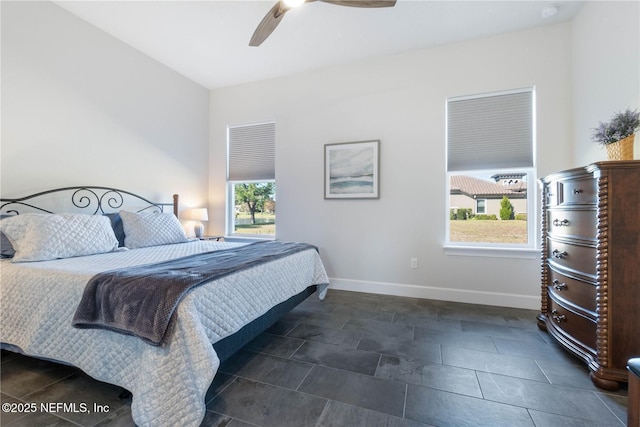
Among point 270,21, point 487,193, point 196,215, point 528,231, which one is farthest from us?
point 196,215

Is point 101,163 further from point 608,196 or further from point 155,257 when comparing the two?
point 608,196

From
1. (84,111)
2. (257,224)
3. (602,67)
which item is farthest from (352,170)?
(84,111)

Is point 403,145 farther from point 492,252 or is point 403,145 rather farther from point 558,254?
point 558,254

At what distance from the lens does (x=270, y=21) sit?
2.10 meters

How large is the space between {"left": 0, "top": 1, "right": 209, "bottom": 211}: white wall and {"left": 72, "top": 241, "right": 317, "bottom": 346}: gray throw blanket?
5.76ft

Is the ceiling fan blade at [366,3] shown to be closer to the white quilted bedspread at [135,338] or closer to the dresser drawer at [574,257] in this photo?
the white quilted bedspread at [135,338]

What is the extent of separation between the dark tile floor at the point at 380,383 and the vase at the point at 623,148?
4.59ft

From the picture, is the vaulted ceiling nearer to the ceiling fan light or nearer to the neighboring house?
the ceiling fan light

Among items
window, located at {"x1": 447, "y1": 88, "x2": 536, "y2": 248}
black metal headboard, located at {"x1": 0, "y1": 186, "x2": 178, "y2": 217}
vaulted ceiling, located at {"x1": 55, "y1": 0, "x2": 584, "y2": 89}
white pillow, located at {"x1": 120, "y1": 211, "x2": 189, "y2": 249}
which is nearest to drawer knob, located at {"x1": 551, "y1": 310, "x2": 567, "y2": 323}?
window, located at {"x1": 447, "y1": 88, "x2": 536, "y2": 248}

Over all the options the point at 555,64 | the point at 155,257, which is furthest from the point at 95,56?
the point at 555,64

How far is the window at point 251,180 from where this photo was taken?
3.94 m

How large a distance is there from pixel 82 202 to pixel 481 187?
4.23 meters

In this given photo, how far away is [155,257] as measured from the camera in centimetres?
215

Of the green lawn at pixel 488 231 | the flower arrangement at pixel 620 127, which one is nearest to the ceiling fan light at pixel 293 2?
the flower arrangement at pixel 620 127
